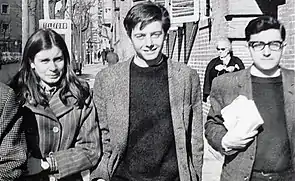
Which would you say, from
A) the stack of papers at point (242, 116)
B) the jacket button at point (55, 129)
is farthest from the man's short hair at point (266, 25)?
the jacket button at point (55, 129)

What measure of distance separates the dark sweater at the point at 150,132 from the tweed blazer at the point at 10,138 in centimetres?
70

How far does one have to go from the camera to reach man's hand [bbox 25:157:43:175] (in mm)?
2541

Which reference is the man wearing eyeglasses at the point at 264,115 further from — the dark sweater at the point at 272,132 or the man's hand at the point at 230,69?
the man's hand at the point at 230,69

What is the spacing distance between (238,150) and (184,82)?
17.8 inches

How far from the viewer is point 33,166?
103 inches

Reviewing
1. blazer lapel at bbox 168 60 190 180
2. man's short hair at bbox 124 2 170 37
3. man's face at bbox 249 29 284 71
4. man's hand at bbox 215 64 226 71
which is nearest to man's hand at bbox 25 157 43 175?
blazer lapel at bbox 168 60 190 180

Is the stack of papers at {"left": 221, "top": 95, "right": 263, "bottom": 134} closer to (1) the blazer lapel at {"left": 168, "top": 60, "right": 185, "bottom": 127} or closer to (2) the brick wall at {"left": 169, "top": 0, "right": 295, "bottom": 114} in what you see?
(1) the blazer lapel at {"left": 168, "top": 60, "right": 185, "bottom": 127}

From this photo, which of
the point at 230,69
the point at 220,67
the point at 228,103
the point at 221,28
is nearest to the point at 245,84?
A: the point at 228,103

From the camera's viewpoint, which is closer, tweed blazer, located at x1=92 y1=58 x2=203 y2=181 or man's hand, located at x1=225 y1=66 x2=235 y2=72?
tweed blazer, located at x1=92 y1=58 x2=203 y2=181

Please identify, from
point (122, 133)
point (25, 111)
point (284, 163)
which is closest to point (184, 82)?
point (122, 133)

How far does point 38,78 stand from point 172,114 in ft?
2.34

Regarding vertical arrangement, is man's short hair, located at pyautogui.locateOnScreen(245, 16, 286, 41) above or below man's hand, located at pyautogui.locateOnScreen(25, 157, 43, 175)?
above

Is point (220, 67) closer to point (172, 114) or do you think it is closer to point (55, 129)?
point (172, 114)

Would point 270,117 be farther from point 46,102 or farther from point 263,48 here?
point 46,102
